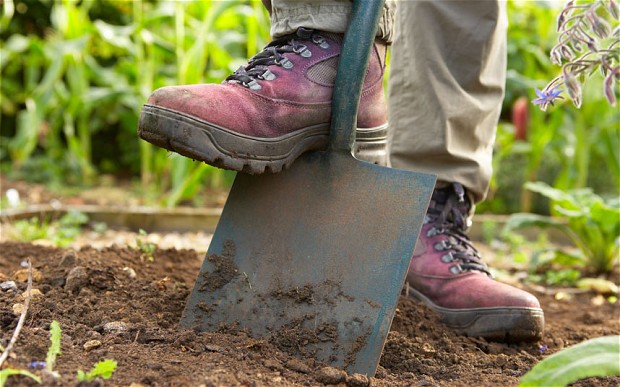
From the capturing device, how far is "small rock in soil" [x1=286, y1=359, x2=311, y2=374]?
1372 millimetres

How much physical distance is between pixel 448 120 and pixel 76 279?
1038mm

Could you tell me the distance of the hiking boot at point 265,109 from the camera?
4.62 ft

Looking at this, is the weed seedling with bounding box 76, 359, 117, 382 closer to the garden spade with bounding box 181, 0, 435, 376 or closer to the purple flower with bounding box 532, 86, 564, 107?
the garden spade with bounding box 181, 0, 435, 376

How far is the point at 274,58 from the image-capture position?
5.25ft

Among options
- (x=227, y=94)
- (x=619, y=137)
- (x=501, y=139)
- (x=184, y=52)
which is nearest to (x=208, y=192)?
(x=184, y=52)

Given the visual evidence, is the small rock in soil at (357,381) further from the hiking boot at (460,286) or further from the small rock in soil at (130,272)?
the small rock in soil at (130,272)

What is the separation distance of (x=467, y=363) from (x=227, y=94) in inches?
30.7

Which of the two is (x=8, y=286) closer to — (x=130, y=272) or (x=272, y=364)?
(x=130, y=272)

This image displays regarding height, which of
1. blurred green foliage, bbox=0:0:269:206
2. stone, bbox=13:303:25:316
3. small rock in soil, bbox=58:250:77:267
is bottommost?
blurred green foliage, bbox=0:0:269:206

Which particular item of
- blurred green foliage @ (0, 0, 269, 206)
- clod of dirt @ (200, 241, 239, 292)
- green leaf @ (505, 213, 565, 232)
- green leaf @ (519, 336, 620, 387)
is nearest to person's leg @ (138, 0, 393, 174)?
clod of dirt @ (200, 241, 239, 292)

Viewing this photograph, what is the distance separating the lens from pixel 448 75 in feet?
6.39

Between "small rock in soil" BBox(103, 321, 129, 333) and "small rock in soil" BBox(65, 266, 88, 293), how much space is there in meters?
0.26

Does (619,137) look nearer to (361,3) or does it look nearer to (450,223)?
(450,223)

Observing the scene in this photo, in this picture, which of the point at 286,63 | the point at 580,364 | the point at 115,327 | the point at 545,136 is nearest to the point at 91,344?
the point at 115,327
